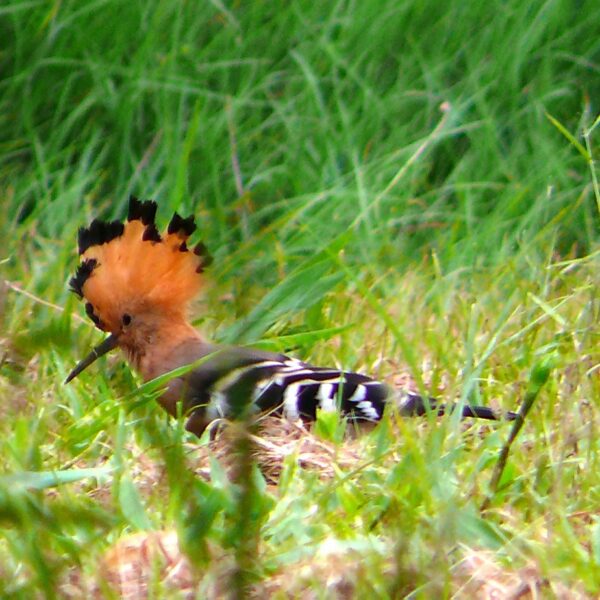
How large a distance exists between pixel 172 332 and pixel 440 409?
80cm

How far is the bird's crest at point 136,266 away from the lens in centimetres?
330

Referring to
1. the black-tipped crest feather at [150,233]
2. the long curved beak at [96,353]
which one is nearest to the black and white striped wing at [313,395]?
the long curved beak at [96,353]

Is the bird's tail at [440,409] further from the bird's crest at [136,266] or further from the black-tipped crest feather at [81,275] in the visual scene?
the black-tipped crest feather at [81,275]

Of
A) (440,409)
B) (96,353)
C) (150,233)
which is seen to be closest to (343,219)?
(150,233)

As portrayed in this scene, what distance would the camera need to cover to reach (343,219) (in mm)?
4078

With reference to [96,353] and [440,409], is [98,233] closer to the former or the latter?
[96,353]

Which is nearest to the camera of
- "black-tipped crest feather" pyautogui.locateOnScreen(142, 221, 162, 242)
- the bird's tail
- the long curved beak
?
the bird's tail

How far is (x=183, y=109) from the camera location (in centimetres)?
436

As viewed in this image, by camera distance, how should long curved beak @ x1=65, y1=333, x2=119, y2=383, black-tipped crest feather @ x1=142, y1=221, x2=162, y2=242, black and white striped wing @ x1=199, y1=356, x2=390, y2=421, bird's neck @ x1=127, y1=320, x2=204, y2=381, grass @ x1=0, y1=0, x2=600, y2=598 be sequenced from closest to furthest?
grass @ x1=0, y1=0, x2=600, y2=598
black and white striped wing @ x1=199, y1=356, x2=390, y2=421
long curved beak @ x1=65, y1=333, x2=119, y2=383
black-tipped crest feather @ x1=142, y1=221, x2=162, y2=242
bird's neck @ x1=127, y1=320, x2=204, y2=381

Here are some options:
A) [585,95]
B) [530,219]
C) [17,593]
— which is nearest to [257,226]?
[530,219]

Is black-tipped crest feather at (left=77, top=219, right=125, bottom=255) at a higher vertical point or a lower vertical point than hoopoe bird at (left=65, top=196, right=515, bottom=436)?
higher

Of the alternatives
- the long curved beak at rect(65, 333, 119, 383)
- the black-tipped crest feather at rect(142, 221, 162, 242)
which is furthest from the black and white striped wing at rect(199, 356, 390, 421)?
the black-tipped crest feather at rect(142, 221, 162, 242)

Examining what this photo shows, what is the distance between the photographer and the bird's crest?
3.30 m

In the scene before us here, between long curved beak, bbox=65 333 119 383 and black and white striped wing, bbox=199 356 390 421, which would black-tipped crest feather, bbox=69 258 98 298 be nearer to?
long curved beak, bbox=65 333 119 383
